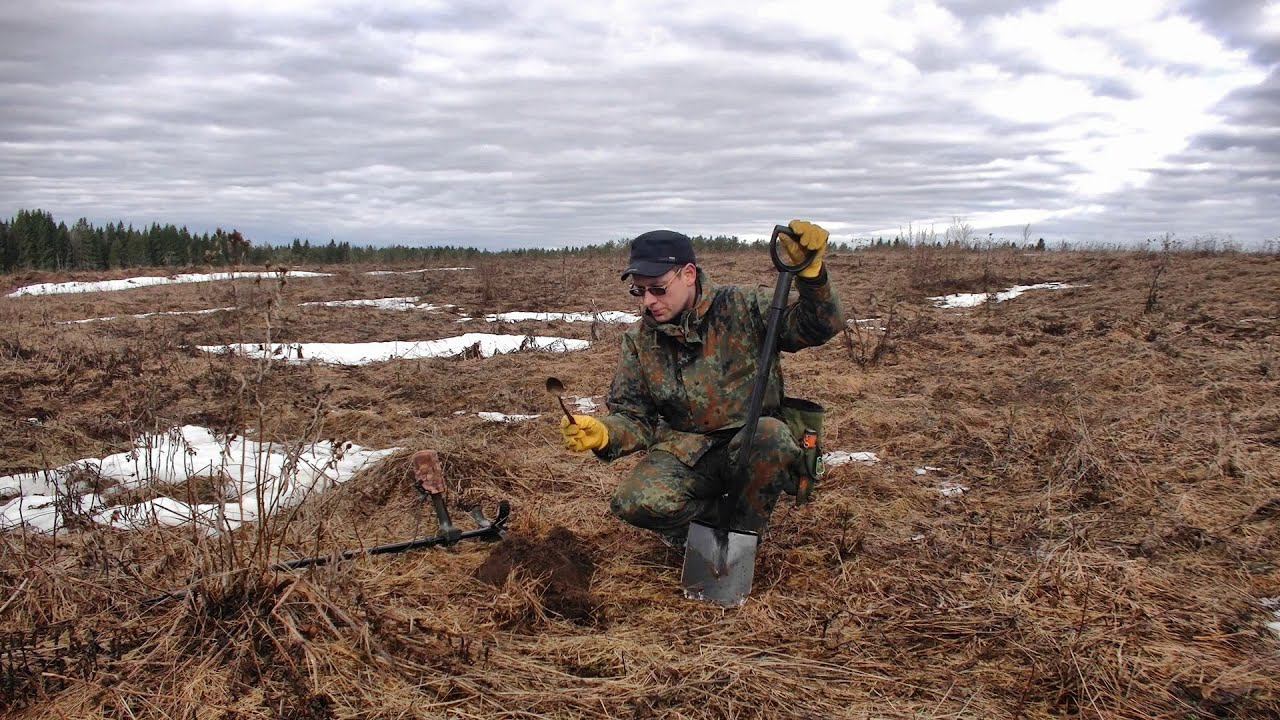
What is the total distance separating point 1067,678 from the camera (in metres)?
2.34

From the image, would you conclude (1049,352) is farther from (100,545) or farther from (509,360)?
(100,545)

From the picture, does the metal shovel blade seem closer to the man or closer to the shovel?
the shovel

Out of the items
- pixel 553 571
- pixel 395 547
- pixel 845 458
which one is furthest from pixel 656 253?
pixel 845 458

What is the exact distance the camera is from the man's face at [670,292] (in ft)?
10.9

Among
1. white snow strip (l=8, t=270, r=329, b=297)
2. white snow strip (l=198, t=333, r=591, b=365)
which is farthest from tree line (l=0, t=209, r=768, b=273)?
white snow strip (l=198, t=333, r=591, b=365)

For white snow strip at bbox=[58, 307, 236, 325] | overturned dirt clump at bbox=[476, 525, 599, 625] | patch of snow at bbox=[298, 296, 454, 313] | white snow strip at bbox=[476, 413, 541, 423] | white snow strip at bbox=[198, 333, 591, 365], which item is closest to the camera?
overturned dirt clump at bbox=[476, 525, 599, 625]

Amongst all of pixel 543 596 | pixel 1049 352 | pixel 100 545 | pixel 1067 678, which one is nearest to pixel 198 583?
pixel 100 545

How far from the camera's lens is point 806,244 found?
2.99 metres

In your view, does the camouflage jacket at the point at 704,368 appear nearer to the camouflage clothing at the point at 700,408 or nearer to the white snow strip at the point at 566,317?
the camouflage clothing at the point at 700,408

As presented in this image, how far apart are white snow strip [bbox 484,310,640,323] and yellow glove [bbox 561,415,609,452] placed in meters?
8.13

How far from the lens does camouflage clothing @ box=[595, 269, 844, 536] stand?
10.7 feet

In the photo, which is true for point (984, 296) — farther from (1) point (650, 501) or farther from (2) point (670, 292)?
(1) point (650, 501)

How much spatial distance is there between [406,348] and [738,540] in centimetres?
687

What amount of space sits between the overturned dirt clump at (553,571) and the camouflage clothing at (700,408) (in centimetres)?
29
